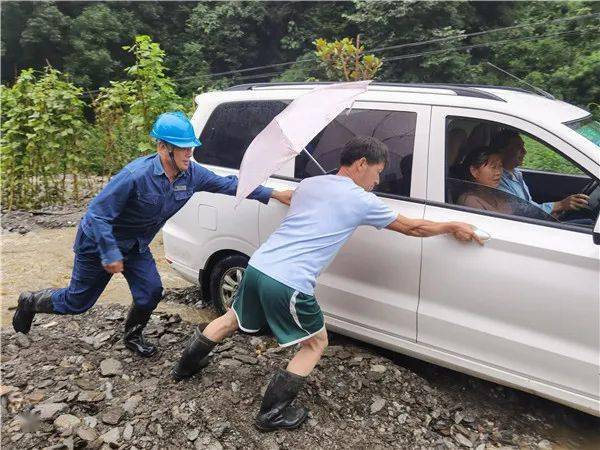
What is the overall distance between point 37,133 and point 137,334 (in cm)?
565

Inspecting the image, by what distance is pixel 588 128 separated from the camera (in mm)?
3004

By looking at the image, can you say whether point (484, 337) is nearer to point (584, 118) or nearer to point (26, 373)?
point (584, 118)

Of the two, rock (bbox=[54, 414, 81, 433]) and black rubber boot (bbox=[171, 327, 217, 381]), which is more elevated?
black rubber boot (bbox=[171, 327, 217, 381])

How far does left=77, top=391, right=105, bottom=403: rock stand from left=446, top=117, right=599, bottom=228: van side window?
2395 millimetres

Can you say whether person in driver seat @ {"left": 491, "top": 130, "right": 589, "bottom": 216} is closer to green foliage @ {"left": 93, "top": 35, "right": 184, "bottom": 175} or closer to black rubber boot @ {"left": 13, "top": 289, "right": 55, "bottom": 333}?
black rubber boot @ {"left": 13, "top": 289, "right": 55, "bottom": 333}

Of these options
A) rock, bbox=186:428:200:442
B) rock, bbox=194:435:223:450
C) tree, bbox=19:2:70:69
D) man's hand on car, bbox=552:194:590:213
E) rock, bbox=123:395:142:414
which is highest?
tree, bbox=19:2:70:69

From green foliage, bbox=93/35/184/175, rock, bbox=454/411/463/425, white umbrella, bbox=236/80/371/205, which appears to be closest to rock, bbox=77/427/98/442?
white umbrella, bbox=236/80/371/205

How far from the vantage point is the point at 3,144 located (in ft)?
27.2

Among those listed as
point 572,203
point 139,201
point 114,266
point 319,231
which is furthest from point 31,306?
point 572,203

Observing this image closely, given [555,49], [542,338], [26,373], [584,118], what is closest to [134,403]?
[26,373]

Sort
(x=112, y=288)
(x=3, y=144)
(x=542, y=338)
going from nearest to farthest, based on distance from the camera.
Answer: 1. (x=542, y=338)
2. (x=112, y=288)
3. (x=3, y=144)

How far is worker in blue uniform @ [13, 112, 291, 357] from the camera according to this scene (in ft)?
10.0

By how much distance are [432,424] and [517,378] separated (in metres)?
0.58

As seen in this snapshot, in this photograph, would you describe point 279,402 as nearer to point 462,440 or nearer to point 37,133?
point 462,440
